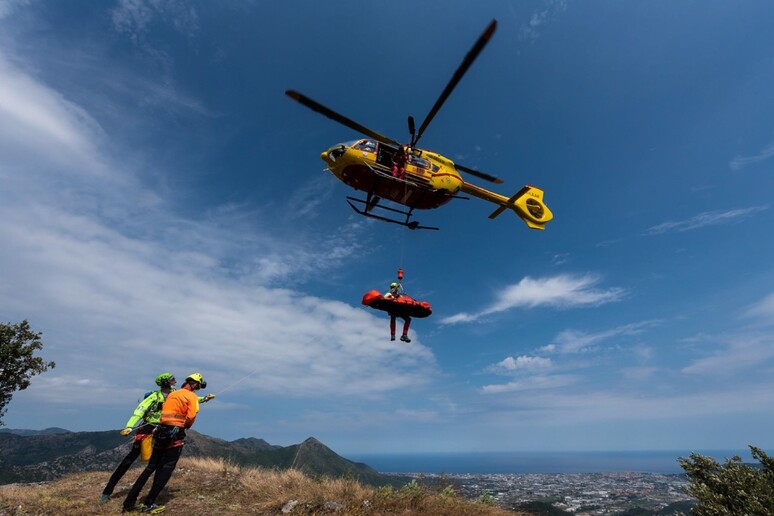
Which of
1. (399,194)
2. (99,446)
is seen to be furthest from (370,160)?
(99,446)

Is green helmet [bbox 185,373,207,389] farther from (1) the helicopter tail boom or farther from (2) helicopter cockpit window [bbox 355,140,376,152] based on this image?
(1) the helicopter tail boom

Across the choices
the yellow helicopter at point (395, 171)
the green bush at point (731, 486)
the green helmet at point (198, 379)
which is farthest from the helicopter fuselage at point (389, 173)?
the green bush at point (731, 486)

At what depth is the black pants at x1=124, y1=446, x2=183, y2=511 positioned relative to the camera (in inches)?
287

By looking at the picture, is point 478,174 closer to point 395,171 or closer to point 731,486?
point 395,171

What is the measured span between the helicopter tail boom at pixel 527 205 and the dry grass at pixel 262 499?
574 inches

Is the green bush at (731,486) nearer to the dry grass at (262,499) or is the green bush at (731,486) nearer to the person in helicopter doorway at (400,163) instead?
the dry grass at (262,499)

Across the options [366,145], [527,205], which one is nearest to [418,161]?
[366,145]

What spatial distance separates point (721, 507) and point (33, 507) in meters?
22.8

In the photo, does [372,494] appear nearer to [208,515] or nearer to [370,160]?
[208,515]

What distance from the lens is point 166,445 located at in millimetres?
7496

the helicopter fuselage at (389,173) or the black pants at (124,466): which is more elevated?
the helicopter fuselage at (389,173)

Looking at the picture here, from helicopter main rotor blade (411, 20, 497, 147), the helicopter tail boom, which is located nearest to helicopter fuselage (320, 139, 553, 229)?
helicopter main rotor blade (411, 20, 497, 147)

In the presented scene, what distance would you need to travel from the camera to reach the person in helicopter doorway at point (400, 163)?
14345 millimetres

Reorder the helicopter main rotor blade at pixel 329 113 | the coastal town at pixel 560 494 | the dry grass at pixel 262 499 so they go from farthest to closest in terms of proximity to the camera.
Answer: the helicopter main rotor blade at pixel 329 113
the coastal town at pixel 560 494
the dry grass at pixel 262 499
